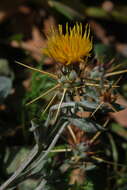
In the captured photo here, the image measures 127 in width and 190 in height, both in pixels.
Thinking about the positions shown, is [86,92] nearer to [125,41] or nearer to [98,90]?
[98,90]

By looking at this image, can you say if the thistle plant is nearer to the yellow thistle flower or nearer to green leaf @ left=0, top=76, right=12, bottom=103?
the yellow thistle flower

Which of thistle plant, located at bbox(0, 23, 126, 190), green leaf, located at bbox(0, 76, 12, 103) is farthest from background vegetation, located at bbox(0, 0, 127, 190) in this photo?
thistle plant, located at bbox(0, 23, 126, 190)

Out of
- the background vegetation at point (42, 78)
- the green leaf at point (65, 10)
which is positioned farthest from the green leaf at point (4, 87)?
the green leaf at point (65, 10)

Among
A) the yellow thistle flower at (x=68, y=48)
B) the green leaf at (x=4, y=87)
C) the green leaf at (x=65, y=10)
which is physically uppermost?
the green leaf at (x=65, y=10)

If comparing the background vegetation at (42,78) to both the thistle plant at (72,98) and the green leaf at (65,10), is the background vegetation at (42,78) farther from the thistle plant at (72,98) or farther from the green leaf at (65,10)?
the thistle plant at (72,98)

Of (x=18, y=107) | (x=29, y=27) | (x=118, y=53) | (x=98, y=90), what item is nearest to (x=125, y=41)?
(x=118, y=53)

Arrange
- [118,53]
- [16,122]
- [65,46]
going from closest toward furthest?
1. [65,46]
2. [16,122]
3. [118,53]

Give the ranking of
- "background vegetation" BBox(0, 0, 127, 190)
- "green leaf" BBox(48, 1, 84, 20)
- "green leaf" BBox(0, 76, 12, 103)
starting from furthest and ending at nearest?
"green leaf" BBox(48, 1, 84, 20)
"green leaf" BBox(0, 76, 12, 103)
"background vegetation" BBox(0, 0, 127, 190)

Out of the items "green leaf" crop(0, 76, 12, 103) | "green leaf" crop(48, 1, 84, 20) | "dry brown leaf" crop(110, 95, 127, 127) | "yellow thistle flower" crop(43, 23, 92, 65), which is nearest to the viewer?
"yellow thistle flower" crop(43, 23, 92, 65)
